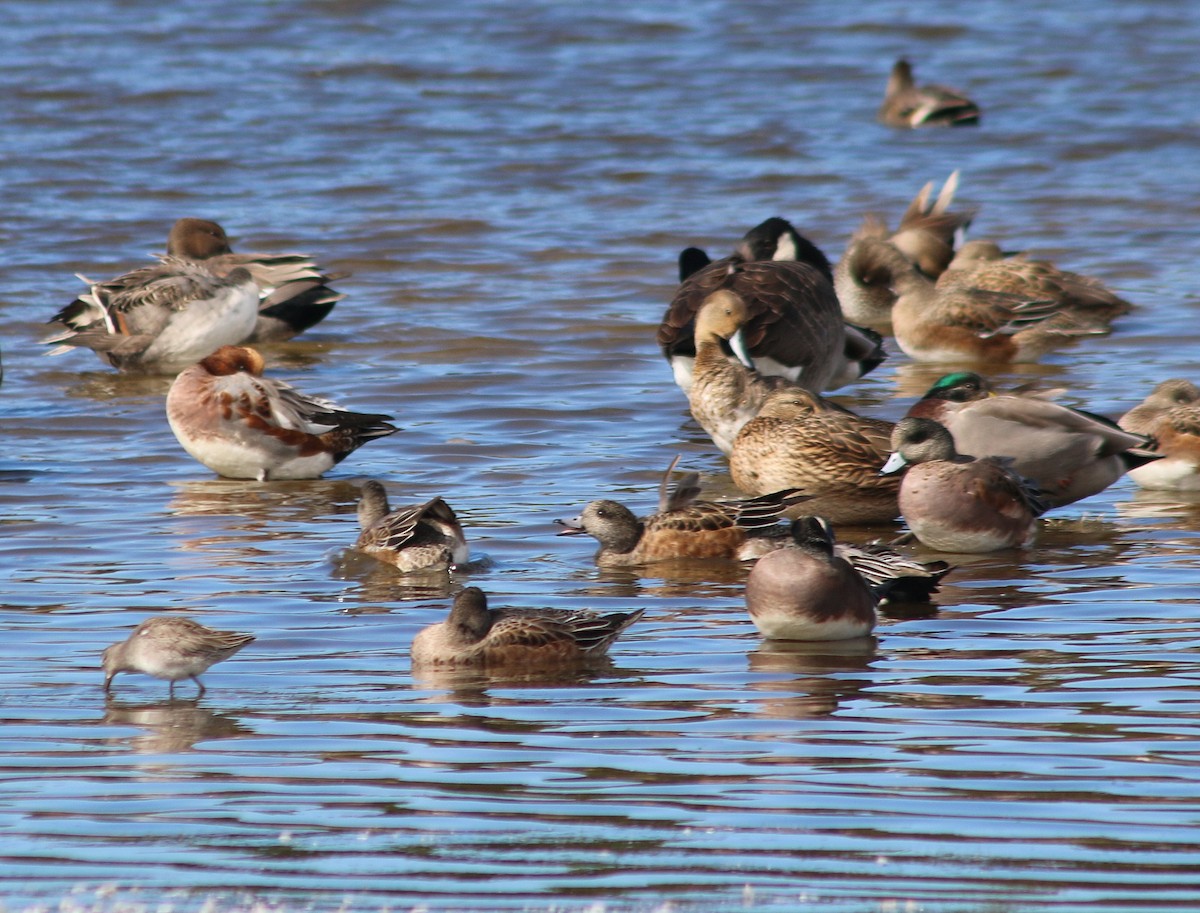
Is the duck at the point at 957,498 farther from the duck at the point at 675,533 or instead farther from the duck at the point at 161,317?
the duck at the point at 161,317

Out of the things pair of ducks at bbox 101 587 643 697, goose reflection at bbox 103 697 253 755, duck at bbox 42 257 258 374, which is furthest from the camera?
duck at bbox 42 257 258 374

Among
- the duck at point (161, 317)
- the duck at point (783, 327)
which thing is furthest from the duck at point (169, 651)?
the duck at point (161, 317)

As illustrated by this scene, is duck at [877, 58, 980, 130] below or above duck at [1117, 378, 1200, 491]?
below

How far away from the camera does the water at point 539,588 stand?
4848 mm

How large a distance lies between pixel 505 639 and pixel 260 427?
375 cm

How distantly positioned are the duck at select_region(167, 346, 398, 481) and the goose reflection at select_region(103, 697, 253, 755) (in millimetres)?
3855

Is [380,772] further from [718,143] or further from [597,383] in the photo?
[718,143]

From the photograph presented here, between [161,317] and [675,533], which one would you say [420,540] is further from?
[161,317]

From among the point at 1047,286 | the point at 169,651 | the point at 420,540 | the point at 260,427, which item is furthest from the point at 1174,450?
the point at 169,651

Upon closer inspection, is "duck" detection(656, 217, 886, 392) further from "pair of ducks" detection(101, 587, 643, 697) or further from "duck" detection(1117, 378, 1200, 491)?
"pair of ducks" detection(101, 587, 643, 697)

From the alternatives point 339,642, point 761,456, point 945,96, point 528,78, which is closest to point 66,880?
point 339,642

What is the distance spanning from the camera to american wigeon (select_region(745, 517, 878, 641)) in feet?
22.6

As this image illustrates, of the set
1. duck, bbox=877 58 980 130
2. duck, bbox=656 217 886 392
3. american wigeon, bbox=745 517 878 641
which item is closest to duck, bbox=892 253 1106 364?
duck, bbox=656 217 886 392

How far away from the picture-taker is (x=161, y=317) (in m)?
13.3
